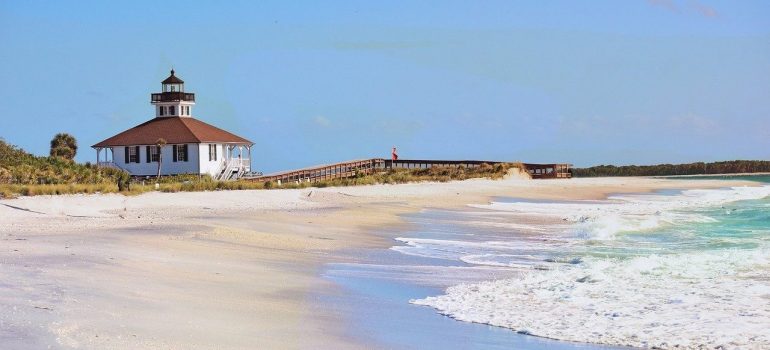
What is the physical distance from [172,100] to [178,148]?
550cm

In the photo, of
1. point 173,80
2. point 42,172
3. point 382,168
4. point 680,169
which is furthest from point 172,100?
point 680,169

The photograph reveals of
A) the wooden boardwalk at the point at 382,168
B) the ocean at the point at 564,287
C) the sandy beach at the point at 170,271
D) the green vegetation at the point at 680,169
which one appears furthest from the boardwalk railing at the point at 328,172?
the green vegetation at the point at 680,169

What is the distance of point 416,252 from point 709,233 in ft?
23.6

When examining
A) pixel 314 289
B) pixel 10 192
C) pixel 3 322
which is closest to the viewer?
pixel 3 322

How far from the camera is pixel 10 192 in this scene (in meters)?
22.6

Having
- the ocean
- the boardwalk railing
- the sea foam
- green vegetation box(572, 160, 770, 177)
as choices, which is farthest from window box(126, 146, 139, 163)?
the sea foam

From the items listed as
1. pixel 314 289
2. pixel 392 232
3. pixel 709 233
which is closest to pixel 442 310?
pixel 314 289

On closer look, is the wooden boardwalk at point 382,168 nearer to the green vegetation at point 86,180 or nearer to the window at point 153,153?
the green vegetation at point 86,180

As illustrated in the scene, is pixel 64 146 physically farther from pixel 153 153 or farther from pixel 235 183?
pixel 235 183

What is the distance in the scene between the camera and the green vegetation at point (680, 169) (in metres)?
69.5

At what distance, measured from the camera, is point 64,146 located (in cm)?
5362

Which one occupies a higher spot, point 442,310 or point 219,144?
point 219,144

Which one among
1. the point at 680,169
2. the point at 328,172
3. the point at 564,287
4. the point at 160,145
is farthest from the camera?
the point at 680,169

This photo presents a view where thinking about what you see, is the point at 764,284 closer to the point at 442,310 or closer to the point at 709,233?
the point at 442,310
